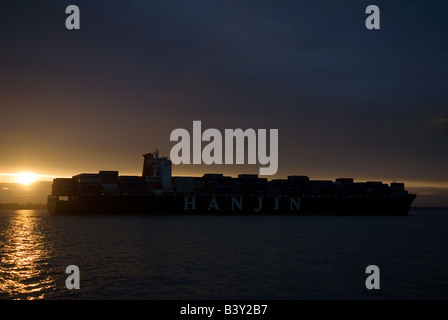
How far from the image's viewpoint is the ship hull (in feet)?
287

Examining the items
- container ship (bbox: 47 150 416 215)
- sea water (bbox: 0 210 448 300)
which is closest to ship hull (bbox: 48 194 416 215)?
container ship (bbox: 47 150 416 215)

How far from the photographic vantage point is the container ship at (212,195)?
8750 centimetres

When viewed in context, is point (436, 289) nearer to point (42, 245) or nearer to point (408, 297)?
point (408, 297)

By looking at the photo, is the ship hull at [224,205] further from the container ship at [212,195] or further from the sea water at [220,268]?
the sea water at [220,268]

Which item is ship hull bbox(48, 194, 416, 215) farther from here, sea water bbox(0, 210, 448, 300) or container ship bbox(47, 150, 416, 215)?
sea water bbox(0, 210, 448, 300)

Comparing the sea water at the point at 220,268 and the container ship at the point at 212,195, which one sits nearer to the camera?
the sea water at the point at 220,268

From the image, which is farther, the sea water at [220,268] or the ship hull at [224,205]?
the ship hull at [224,205]

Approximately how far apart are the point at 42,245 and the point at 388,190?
306ft

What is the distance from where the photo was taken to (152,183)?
9181cm

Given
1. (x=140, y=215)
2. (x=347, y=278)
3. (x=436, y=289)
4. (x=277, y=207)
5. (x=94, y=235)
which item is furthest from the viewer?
(x=277, y=207)

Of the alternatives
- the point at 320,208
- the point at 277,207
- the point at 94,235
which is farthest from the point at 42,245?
the point at 320,208

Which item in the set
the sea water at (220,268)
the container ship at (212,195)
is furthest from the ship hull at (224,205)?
the sea water at (220,268)

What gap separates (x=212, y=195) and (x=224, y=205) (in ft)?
12.9

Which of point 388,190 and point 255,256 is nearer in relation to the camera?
point 255,256
